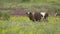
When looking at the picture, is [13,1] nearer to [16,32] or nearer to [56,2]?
[56,2]

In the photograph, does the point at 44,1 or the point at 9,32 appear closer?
the point at 9,32

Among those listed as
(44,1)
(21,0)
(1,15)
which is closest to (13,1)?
(21,0)

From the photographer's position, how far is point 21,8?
122 ft

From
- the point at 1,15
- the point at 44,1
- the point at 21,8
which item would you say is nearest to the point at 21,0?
the point at 44,1

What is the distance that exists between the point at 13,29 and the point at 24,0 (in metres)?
32.8

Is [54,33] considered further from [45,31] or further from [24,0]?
[24,0]

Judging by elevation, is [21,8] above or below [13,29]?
below

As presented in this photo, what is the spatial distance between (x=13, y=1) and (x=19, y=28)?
33653 millimetres

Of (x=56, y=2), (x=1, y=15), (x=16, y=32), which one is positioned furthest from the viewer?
(x=56, y=2)

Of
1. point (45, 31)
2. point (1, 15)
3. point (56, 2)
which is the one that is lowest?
point (56, 2)

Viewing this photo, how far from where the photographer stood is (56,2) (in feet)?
142

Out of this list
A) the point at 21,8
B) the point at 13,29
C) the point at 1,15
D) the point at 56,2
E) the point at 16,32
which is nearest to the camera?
the point at 16,32

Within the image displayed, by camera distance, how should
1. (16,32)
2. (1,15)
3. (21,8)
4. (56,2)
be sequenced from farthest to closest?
(56,2) → (21,8) → (1,15) → (16,32)

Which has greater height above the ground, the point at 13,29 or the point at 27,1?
the point at 13,29
